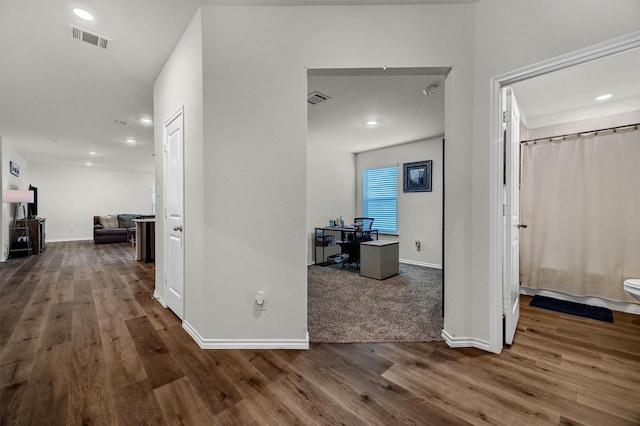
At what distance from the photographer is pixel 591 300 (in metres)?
2.96

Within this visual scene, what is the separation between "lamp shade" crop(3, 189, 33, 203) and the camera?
211 inches

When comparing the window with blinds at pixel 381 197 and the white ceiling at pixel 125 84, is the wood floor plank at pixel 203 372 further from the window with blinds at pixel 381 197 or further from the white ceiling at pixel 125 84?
the window with blinds at pixel 381 197

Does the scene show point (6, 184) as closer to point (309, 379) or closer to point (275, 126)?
point (275, 126)

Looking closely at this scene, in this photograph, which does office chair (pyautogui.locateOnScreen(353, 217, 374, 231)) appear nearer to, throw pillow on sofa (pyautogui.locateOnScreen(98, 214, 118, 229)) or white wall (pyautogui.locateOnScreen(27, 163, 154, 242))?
throw pillow on sofa (pyautogui.locateOnScreen(98, 214, 118, 229))

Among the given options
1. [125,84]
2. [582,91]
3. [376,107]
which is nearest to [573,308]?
[582,91]

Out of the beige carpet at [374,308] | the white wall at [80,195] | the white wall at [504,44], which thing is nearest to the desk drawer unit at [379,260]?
the beige carpet at [374,308]

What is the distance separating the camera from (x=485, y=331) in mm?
1974

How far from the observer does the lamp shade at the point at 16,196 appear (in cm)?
535

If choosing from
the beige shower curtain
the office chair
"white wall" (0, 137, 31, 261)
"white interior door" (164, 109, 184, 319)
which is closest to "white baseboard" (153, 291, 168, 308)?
"white interior door" (164, 109, 184, 319)

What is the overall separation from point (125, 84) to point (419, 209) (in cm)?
495

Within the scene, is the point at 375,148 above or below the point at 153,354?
above

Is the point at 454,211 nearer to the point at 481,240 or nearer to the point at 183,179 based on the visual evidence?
the point at 481,240

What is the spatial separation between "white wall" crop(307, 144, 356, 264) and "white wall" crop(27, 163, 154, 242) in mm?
8016

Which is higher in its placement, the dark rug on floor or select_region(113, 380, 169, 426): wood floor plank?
A: select_region(113, 380, 169, 426): wood floor plank
